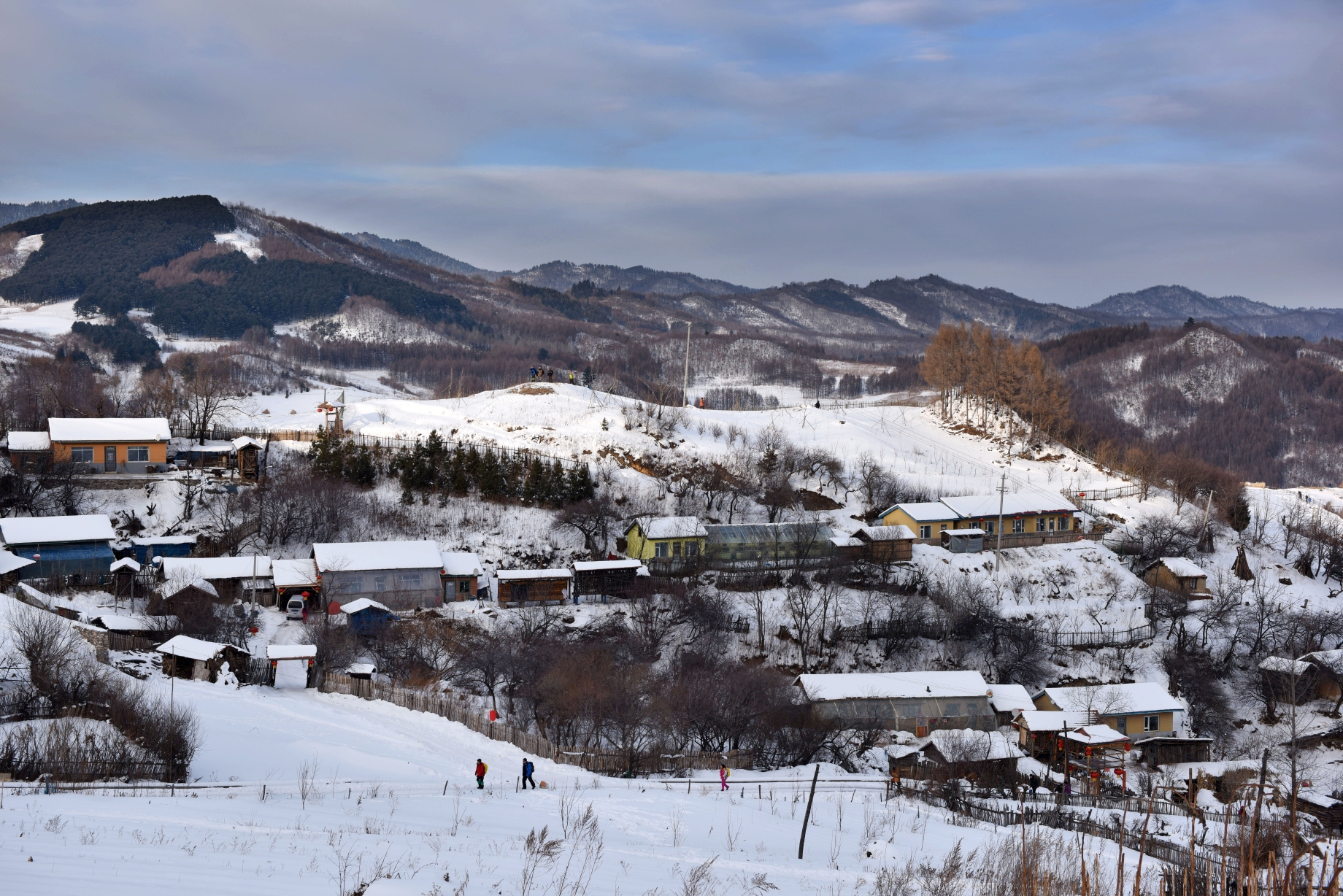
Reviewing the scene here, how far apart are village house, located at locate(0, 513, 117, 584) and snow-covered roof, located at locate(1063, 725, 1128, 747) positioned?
3798cm

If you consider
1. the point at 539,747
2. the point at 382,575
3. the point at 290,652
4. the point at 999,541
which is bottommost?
the point at 539,747

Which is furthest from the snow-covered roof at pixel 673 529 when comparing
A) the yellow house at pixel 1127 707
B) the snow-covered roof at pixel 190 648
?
the snow-covered roof at pixel 190 648

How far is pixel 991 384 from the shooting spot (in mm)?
66500

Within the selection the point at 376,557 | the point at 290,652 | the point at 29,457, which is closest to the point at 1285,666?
the point at 376,557

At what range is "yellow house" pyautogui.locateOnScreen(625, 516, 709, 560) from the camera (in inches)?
1726

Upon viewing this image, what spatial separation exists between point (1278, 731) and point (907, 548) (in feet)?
55.9

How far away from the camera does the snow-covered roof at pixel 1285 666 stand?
36.9 m

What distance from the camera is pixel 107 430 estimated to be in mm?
44812

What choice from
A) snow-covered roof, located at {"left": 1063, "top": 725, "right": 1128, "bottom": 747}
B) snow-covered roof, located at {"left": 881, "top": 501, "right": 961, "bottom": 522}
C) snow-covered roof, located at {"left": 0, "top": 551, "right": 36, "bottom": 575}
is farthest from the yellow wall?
snow-covered roof, located at {"left": 1063, "top": 725, "right": 1128, "bottom": 747}

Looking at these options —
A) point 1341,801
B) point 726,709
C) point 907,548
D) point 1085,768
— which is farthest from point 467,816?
point 907,548

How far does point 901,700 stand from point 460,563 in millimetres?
19763

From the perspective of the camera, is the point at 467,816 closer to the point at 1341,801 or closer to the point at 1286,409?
the point at 1341,801

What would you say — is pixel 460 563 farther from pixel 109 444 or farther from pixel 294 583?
pixel 109 444

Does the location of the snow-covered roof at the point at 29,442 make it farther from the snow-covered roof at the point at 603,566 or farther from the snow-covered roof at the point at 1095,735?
the snow-covered roof at the point at 1095,735
